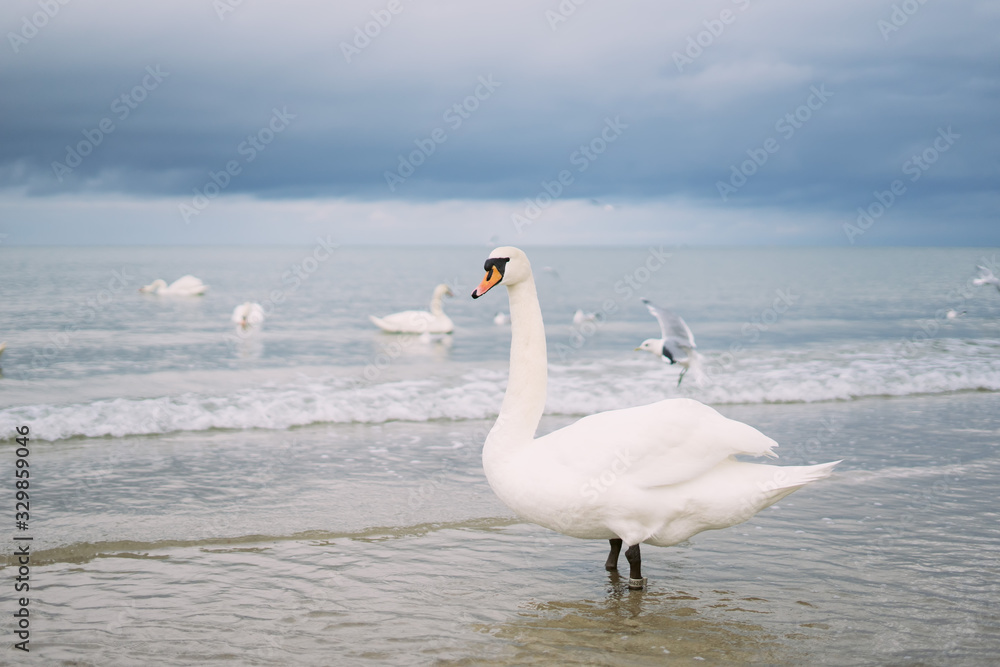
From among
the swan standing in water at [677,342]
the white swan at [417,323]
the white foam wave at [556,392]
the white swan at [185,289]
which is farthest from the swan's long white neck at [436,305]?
the white swan at [185,289]

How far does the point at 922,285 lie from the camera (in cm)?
4584

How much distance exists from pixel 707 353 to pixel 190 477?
12.7 metres

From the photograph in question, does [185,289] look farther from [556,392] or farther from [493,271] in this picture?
[493,271]

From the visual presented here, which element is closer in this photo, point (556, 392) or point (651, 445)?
point (651, 445)

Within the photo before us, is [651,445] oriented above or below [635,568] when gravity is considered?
above

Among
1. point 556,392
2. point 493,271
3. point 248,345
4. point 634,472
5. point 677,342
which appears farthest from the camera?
point 248,345

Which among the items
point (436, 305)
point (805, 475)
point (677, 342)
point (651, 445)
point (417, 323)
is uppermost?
point (436, 305)

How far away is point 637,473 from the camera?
4578 millimetres

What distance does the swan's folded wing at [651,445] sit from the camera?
4551 millimetres

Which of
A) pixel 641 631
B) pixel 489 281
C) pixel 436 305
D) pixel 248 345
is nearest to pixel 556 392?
pixel 489 281

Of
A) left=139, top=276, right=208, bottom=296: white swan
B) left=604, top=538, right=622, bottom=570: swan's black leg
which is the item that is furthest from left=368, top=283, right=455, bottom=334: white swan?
left=604, top=538, right=622, bottom=570: swan's black leg

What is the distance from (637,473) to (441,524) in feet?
7.45

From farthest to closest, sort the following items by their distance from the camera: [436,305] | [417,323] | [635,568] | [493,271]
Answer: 1. [436,305]
2. [417,323]
3. [635,568]
4. [493,271]

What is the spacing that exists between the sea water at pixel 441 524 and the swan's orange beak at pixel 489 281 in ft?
5.76
